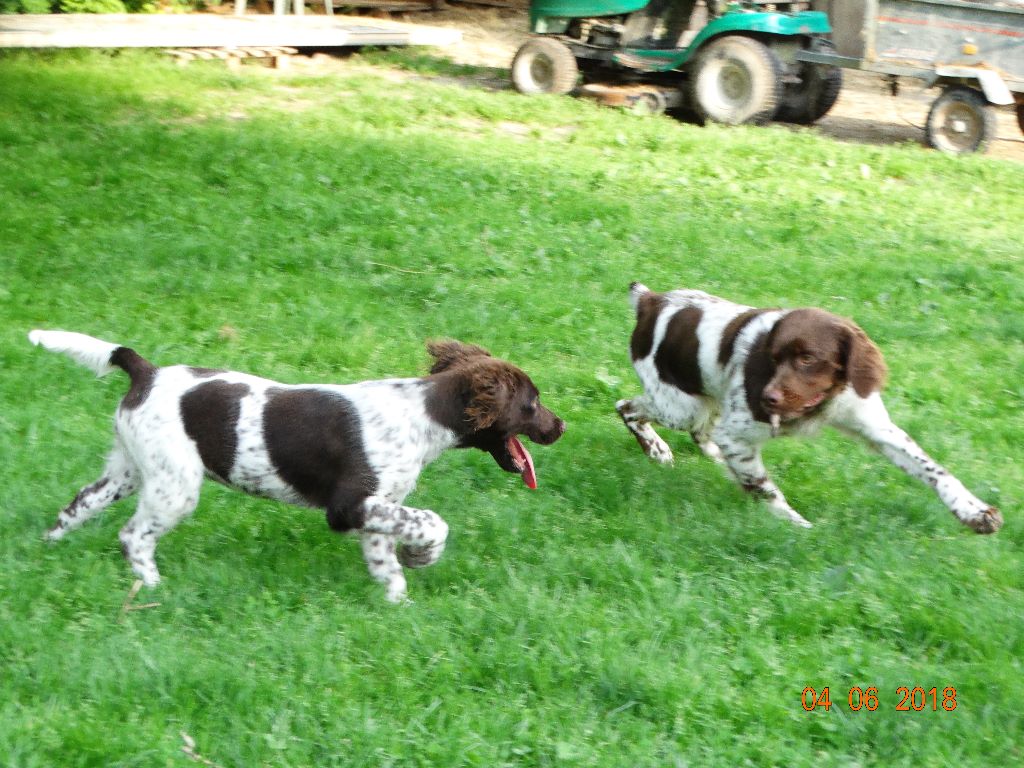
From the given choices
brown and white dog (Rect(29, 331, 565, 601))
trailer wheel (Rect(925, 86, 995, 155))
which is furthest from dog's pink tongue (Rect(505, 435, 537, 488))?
trailer wheel (Rect(925, 86, 995, 155))

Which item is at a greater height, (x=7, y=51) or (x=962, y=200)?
(x=7, y=51)

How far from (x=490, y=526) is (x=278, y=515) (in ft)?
3.47

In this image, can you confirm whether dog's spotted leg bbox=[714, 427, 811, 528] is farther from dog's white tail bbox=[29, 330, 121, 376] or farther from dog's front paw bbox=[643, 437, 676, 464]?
dog's white tail bbox=[29, 330, 121, 376]

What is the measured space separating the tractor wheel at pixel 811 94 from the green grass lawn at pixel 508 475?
197cm

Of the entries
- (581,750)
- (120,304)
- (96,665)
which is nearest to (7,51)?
(120,304)

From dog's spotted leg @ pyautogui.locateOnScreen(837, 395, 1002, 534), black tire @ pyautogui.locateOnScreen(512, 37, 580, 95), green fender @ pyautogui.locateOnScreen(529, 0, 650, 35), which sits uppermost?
green fender @ pyautogui.locateOnScreen(529, 0, 650, 35)

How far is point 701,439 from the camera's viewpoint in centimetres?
699

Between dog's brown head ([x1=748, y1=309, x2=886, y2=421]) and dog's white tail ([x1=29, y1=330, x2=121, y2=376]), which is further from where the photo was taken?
dog's brown head ([x1=748, y1=309, x2=886, y2=421])

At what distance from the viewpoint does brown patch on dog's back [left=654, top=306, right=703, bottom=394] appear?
649cm

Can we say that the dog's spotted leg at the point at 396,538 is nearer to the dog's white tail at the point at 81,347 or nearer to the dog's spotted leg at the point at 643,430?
the dog's white tail at the point at 81,347

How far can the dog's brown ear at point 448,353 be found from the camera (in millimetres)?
5656

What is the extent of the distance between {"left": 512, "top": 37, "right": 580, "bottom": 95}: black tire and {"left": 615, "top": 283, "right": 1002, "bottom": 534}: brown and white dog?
895cm

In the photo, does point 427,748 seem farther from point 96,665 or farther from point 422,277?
point 422,277

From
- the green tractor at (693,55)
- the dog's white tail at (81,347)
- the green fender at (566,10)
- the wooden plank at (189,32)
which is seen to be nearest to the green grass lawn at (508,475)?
the dog's white tail at (81,347)
